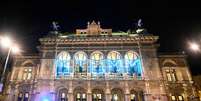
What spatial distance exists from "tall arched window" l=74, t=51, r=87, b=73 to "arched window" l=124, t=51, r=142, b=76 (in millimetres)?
6581

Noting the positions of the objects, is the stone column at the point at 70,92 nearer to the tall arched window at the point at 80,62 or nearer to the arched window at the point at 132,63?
the tall arched window at the point at 80,62

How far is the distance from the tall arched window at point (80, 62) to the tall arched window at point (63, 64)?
45.4 inches

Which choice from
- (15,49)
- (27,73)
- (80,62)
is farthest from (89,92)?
(15,49)

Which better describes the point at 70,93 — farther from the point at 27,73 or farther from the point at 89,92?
the point at 27,73

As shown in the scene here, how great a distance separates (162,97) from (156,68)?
4619mm

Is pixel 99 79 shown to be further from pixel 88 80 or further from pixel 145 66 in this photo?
pixel 145 66

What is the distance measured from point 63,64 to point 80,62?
2725 millimetres

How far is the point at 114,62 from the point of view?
117 feet

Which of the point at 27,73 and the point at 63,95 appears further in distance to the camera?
Result: the point at 27,73

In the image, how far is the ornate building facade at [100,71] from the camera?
33.2 metres

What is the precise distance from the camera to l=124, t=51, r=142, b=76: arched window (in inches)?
1376

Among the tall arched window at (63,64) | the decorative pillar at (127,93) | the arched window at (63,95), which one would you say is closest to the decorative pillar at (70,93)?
the arched window at (63,95)

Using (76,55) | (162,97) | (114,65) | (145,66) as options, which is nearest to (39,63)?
(76,55)

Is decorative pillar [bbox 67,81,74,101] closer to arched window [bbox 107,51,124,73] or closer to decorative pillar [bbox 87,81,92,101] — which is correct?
decorative pillar [bbox 87,81,92,101]
